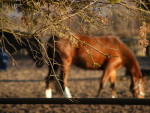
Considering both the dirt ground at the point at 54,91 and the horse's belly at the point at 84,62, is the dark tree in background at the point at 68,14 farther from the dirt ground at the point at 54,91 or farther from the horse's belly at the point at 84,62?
the horse's belly at the point at 84,62

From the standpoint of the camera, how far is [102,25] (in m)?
2.89

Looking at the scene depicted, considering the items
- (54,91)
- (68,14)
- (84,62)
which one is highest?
(68,14)

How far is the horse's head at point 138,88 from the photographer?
708cm

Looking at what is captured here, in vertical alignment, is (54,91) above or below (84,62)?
below

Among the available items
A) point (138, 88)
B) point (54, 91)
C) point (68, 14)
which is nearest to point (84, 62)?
point (54, 91)

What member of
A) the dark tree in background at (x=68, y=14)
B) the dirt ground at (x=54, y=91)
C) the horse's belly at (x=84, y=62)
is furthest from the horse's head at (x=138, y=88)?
the dark tree in background at (x=68, y=14)

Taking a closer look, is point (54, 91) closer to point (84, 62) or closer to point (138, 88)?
point (84, 62)

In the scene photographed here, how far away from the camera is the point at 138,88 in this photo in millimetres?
Result: 7207

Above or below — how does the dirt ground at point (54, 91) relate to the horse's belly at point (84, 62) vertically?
below

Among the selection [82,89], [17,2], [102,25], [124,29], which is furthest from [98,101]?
[124,29]

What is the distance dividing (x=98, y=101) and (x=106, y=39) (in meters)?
5.00

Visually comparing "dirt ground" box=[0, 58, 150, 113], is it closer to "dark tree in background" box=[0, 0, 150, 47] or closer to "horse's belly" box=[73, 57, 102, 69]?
"dark tree in background" box=[0, 0, 150, 47]

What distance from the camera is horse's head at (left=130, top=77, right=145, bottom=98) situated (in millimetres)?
7083

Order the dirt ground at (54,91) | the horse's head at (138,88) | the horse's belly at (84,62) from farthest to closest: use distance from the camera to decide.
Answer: the horse's belly at (84,62) < the horse's head at (138,88) < the dirt ground at (54,91)
